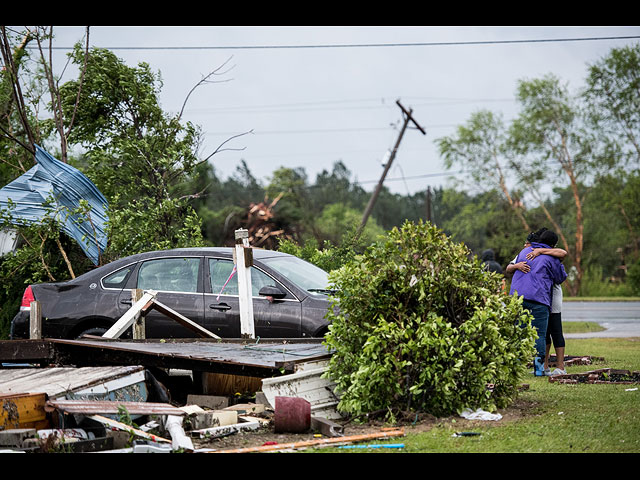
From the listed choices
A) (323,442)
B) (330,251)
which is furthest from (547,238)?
(323,442)

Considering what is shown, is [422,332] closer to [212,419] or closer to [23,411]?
[212,419]

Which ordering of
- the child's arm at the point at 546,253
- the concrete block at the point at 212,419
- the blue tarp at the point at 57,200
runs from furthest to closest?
the blue tarp at the point at 57,200 < the child's arm at the point at 546,253 < the concrete block at the point at 212,419

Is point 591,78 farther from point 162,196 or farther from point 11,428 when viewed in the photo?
point 11,428

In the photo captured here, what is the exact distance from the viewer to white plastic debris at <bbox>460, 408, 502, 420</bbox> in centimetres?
640

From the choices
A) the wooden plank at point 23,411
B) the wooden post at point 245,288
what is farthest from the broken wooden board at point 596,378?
the wooden plank at point 23,411

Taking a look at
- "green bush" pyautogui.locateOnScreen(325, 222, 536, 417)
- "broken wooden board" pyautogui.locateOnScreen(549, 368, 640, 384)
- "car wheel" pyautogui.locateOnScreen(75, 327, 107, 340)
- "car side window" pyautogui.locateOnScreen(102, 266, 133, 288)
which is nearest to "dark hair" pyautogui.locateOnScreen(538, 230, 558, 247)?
"broken wooden board" pyautogui.locateOnScreen(549, 368, 640, 384)

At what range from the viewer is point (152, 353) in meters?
7.04

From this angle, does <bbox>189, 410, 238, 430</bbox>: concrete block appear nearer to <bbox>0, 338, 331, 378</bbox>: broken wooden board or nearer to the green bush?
<bbox>0, 338, 331, 378</bbox>: broken wooden board

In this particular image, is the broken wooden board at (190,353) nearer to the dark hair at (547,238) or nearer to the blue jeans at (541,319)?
the blue jeans at (541,319)

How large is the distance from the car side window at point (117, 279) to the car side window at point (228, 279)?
1127 millimetres

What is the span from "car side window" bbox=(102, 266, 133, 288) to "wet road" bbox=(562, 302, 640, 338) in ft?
33.6

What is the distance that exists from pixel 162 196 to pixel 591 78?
35.5 m

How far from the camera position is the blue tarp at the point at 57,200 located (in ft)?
40.0
